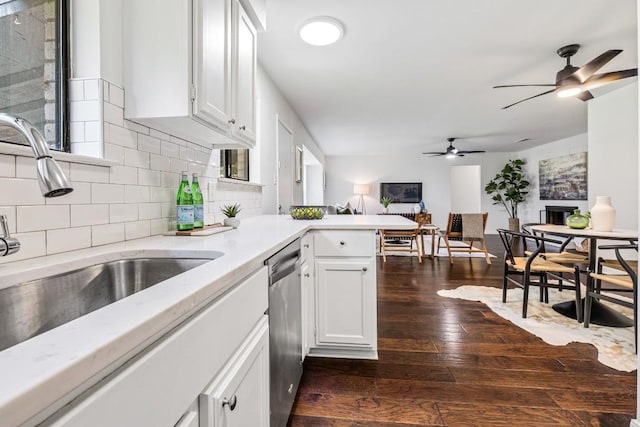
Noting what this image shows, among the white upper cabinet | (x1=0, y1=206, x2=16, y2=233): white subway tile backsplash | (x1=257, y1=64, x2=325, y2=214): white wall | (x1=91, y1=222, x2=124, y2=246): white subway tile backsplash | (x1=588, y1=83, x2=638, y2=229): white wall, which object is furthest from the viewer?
(x1=588, y1=83, x2=638, y2=229): white wall

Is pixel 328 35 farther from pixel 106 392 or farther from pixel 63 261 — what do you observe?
pixel 106 392

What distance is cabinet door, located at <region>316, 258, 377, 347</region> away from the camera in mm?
1894

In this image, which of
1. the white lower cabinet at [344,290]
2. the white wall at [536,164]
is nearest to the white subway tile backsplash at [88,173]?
the white lower cabinet at [344,290]

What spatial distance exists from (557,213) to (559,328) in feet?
20.2

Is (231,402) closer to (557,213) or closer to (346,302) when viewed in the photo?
(346,302)

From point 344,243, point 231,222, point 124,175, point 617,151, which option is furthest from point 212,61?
point 617,151

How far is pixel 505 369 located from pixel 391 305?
1202 millimetres

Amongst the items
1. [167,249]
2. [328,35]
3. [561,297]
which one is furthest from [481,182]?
[167,249]

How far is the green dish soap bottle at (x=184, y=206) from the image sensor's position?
4.84 ft

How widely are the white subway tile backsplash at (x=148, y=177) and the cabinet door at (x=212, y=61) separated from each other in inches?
13.8

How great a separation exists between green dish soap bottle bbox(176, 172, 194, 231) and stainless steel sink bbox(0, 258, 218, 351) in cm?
42

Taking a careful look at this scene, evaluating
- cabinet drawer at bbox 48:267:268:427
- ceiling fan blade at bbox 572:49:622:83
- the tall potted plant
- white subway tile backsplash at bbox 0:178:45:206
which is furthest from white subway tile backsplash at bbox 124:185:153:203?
the tall potted plant

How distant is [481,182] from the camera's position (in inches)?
353

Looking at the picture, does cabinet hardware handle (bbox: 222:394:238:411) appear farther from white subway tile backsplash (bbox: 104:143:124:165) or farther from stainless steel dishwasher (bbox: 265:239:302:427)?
white subway tile backsplash (bbox: 104:143:124:165)
